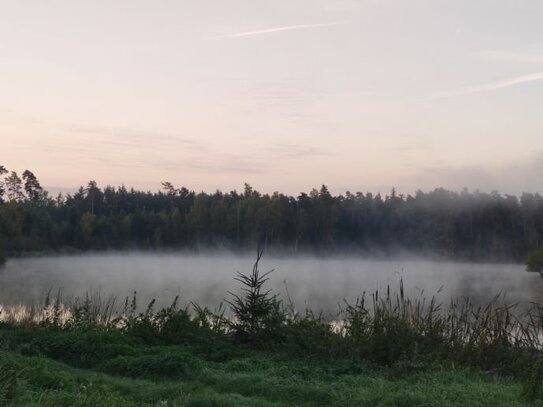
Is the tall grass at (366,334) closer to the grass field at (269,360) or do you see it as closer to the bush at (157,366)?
the grass field at (269,360)

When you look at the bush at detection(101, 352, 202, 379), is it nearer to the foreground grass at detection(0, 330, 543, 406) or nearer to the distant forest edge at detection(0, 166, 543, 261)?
the foreground grass at detection(0, 330, 543, 406)

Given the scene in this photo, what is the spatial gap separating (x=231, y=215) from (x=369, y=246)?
33908 mm

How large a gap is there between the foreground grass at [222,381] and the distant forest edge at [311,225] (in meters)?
91.7

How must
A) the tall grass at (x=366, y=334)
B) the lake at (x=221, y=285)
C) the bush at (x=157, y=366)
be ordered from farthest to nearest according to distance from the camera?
the lake at (x=221, y=285) < the tall grass at (x=366, y=334) < the bush at (x=157, y=366)

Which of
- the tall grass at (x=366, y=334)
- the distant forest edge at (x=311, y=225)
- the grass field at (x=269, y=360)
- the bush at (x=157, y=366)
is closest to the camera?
the grass field at (x=269, y=360)

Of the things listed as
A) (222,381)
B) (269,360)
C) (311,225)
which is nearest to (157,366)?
(222,381)

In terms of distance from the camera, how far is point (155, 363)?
9.31m

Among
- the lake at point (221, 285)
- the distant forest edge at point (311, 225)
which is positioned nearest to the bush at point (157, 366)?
the lake at point (221, 285)

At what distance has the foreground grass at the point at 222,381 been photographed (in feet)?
22.1

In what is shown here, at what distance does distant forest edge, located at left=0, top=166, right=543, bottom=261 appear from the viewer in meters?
111

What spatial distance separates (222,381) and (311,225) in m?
109

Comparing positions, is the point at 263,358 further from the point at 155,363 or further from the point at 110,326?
the point at 110,326

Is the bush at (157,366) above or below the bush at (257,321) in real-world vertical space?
below

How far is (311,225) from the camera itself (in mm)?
117312
